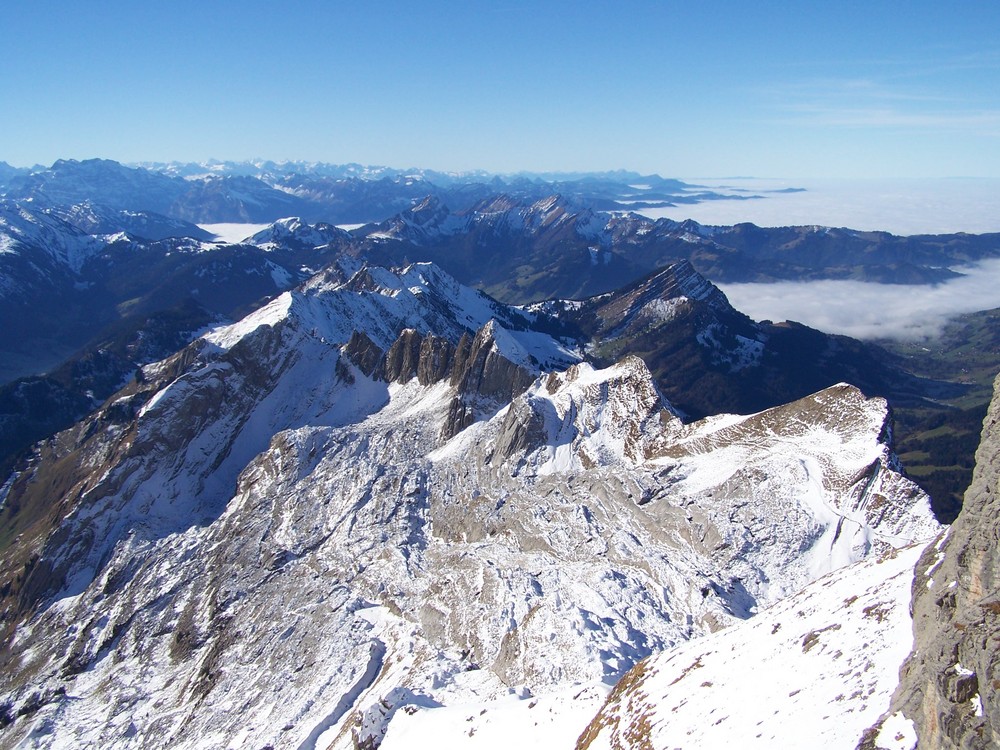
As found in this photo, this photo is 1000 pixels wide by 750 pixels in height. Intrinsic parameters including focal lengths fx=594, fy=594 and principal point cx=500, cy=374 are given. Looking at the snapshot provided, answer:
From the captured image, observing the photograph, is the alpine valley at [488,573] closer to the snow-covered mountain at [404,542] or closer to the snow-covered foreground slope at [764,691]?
the snow-covered foreground slope at [764,691]

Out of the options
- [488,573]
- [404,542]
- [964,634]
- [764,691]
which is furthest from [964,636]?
[404,542]

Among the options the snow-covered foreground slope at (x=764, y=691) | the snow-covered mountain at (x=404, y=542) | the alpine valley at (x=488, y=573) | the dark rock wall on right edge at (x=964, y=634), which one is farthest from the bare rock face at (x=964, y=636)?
the snow-covered mountain at (x=404, y=542)

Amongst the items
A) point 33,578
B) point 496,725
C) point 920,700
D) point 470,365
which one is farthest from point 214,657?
point 920,700

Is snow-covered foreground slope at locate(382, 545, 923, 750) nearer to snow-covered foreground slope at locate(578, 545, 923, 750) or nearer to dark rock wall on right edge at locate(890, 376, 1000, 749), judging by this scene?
snow-covered foreground slope at locate(578, 545, 923, 750)

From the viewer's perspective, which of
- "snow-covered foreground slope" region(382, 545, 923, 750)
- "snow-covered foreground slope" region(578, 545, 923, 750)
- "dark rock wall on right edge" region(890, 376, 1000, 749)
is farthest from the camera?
"snow-covered foreground slope" region(382, 545, 923, 750)

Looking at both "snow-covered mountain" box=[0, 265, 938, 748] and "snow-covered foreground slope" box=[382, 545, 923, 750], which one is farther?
"snow-covered mountain" box=[0, 265, 938, 748]

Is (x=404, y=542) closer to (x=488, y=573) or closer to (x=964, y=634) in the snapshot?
(x=488, y=573)

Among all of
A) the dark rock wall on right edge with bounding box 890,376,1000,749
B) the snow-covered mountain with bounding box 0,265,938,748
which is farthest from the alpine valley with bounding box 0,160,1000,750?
the snow-covered mountain with bounding box 0,265,938,748
